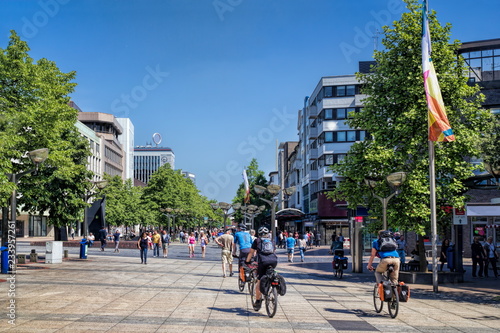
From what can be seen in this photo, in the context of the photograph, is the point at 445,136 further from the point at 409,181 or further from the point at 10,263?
the point at 10,263

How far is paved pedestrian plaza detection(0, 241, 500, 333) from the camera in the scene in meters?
10.5

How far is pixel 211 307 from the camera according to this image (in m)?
13.2

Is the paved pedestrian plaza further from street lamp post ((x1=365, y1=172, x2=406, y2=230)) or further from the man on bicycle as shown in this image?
street lamp post ((x1=365, y1=172, x2=406, y2=230))

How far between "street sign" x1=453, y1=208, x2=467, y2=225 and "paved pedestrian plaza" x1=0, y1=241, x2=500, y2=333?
7.33ft

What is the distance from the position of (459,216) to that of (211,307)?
1174 centimetres

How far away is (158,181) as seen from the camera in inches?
3127

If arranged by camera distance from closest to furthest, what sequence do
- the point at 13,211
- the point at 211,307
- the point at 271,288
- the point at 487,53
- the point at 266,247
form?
the point at 271,288, the point at 266,247, the point at 211,307, the point at 13,211, the point at 487,53

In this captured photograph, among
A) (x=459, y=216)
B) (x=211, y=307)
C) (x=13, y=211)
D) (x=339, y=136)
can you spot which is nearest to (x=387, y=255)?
(x=211, y=307)

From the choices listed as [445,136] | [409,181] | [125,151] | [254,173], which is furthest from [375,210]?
[125,151]

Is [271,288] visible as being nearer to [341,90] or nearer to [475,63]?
[475,63]

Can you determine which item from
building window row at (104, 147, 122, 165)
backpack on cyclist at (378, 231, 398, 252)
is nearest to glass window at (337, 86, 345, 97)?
building window row at (104, 147, 122, 165)

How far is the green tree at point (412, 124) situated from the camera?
70.9ft

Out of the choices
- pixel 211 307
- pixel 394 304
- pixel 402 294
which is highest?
pixel 402 294

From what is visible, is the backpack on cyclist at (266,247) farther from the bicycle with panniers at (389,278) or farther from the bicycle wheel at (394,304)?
the bicycle wheel at (394,304)
